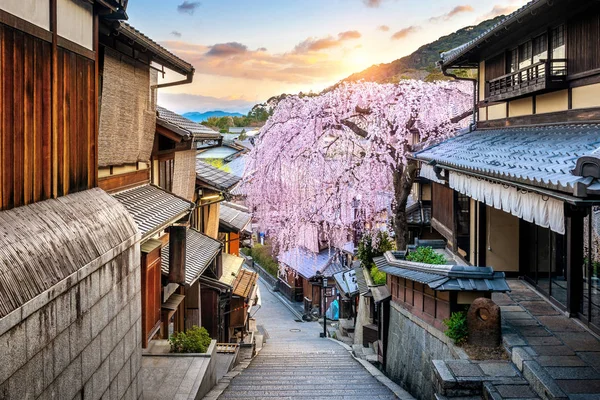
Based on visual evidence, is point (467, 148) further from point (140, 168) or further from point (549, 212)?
point (140, 168)

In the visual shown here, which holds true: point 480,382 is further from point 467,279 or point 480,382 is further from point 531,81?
point 531,81

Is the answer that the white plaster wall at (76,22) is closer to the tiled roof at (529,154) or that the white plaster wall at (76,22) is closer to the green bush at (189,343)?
the tiled roof at (529,154)

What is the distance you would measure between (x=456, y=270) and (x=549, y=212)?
2.81 meters

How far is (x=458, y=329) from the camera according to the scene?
9016 millimetres

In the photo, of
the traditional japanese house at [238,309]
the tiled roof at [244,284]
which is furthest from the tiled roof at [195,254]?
the traditional japanese house at [238,309]

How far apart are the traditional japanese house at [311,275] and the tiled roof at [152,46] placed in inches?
833

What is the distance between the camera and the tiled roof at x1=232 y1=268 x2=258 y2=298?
22.7 metres

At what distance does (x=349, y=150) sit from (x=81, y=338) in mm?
12749

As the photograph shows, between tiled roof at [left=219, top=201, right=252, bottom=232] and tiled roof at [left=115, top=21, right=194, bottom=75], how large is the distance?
1324 cm

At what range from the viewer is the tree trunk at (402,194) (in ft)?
54.0

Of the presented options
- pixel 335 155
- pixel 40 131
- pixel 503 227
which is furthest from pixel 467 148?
pixel 40 131

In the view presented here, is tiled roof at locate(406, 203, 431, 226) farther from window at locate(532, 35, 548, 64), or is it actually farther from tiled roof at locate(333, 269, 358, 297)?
window at locate(532, 35, 548, 64)

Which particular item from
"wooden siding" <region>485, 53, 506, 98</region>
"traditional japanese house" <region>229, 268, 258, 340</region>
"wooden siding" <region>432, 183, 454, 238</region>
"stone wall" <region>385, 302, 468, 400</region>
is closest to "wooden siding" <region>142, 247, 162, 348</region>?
"stone wall" <region>385, 302, 468, 400</region>

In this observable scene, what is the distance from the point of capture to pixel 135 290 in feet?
24.6
